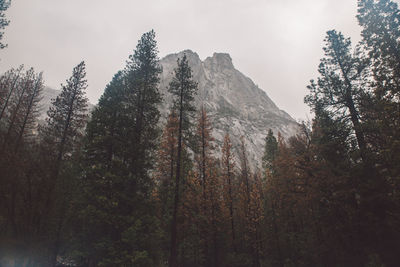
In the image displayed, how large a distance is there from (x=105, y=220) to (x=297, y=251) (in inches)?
704

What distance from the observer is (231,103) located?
480 ft

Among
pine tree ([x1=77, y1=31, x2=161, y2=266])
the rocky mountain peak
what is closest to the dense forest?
pine tree ([x1=77, y1=31, x2=161, y2=266])

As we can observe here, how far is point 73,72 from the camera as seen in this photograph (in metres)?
18.5

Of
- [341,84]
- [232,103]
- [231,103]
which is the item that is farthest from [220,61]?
[341,84]

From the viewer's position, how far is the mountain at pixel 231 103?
350 feet

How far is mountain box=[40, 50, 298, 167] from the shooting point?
107 metres

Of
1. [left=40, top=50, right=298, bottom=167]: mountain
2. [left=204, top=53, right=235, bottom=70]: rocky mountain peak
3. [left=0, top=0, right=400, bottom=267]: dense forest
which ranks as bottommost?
[left=0, top=0, right=400, bottom=267]: dense forest

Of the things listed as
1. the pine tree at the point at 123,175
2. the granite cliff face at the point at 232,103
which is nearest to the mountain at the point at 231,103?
the granite cliff face at the point at 232,103

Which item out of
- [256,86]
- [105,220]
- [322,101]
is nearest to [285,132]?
[256,86]

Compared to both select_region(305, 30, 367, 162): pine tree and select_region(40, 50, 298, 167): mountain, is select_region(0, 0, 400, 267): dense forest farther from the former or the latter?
select_region(40, 50, 298, 167): mountain

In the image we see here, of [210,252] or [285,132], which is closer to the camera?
[210,252]

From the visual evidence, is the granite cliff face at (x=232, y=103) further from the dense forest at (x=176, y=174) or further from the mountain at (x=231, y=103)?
the dense forest at (x=176, y=174)

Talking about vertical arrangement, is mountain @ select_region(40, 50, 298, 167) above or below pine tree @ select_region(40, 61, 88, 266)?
above

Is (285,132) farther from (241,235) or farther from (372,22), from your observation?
(372,22)
